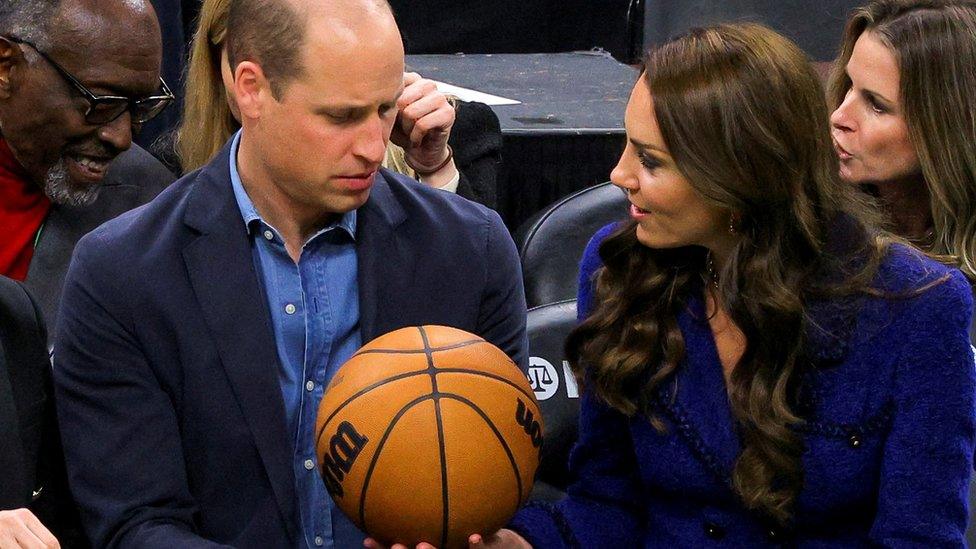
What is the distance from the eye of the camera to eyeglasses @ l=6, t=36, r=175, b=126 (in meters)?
2.90

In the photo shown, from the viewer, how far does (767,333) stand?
2150mm

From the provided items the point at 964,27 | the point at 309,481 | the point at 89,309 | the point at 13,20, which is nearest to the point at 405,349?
the point at 309,481

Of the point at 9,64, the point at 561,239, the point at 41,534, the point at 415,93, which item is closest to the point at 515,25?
the point at 561,239

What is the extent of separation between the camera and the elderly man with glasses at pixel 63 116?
9.53 ft

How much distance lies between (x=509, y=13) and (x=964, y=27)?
426cm

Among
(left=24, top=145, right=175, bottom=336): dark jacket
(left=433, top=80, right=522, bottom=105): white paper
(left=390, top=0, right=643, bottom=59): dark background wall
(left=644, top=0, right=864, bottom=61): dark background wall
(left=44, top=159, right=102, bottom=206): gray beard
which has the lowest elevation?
(left=390, top=0, right=643, bottom=59): dark background wall

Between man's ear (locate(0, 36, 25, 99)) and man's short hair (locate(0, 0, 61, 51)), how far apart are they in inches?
1.0

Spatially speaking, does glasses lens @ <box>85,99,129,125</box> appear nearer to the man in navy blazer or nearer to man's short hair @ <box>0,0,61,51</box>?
man's short hair @ <box>0,0,61,51</box>

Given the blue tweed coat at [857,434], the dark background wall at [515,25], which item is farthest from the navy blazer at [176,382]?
the dark background wall at [515,25]

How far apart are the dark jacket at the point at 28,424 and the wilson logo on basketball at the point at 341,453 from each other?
55 centimetres

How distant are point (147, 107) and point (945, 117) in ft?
5.89

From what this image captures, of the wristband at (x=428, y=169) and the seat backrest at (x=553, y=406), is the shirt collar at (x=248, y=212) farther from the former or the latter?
the seat backrest at (x=553, y=406)

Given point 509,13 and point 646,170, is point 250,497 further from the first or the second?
point 509,13

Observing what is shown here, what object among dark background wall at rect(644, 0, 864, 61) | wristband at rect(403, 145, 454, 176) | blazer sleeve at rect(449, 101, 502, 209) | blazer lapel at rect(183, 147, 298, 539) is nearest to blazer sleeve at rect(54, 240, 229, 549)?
blazer lapel at rect(183, 147, 298, 539)
